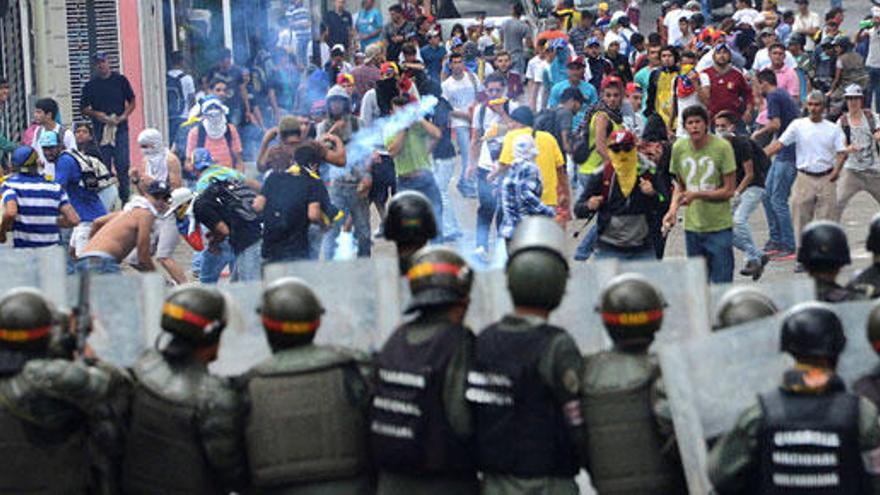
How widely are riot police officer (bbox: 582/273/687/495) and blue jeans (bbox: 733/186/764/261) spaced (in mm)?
9621

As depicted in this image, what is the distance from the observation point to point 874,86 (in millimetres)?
27641

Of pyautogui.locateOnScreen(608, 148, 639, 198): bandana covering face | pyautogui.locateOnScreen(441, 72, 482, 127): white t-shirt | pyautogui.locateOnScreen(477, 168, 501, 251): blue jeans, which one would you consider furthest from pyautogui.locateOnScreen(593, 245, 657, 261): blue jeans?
pyautogui.locateOnScreen(441, 72, 482, 127): white t-shirt

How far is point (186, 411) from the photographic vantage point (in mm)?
8234

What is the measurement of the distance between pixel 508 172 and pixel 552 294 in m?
8.31

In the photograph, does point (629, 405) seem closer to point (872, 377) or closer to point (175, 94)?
point (872, 377)

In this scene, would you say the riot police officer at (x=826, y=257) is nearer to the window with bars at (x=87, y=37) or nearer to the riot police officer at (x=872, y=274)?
the riot police officer at (x=872, y=274)

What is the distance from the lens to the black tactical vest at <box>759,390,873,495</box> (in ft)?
24.3

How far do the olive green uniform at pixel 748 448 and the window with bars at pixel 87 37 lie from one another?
19792 millimetres

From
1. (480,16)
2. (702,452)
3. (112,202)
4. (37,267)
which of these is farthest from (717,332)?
(480,16)

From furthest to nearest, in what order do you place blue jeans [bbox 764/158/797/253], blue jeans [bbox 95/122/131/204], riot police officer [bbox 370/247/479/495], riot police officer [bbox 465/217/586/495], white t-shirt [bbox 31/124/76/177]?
1. blue jeans [bbox 95/122/131/204]
2. white t-shirt [bbox 31/124/76/177]
3. blue jeans [bbox 764/158/797/253]
4. riot police officer [bbox 370/247/479/495]
5. riot police officer [bbox 465/217/586/495]

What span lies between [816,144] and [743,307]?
10.2 metres

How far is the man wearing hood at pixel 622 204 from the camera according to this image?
48.1 feet

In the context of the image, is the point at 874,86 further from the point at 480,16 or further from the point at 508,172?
the point at 508,172

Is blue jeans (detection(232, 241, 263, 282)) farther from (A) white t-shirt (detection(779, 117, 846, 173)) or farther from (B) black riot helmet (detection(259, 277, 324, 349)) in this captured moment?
(B) black riot helmet (detection(259, 277, 324, 349))
